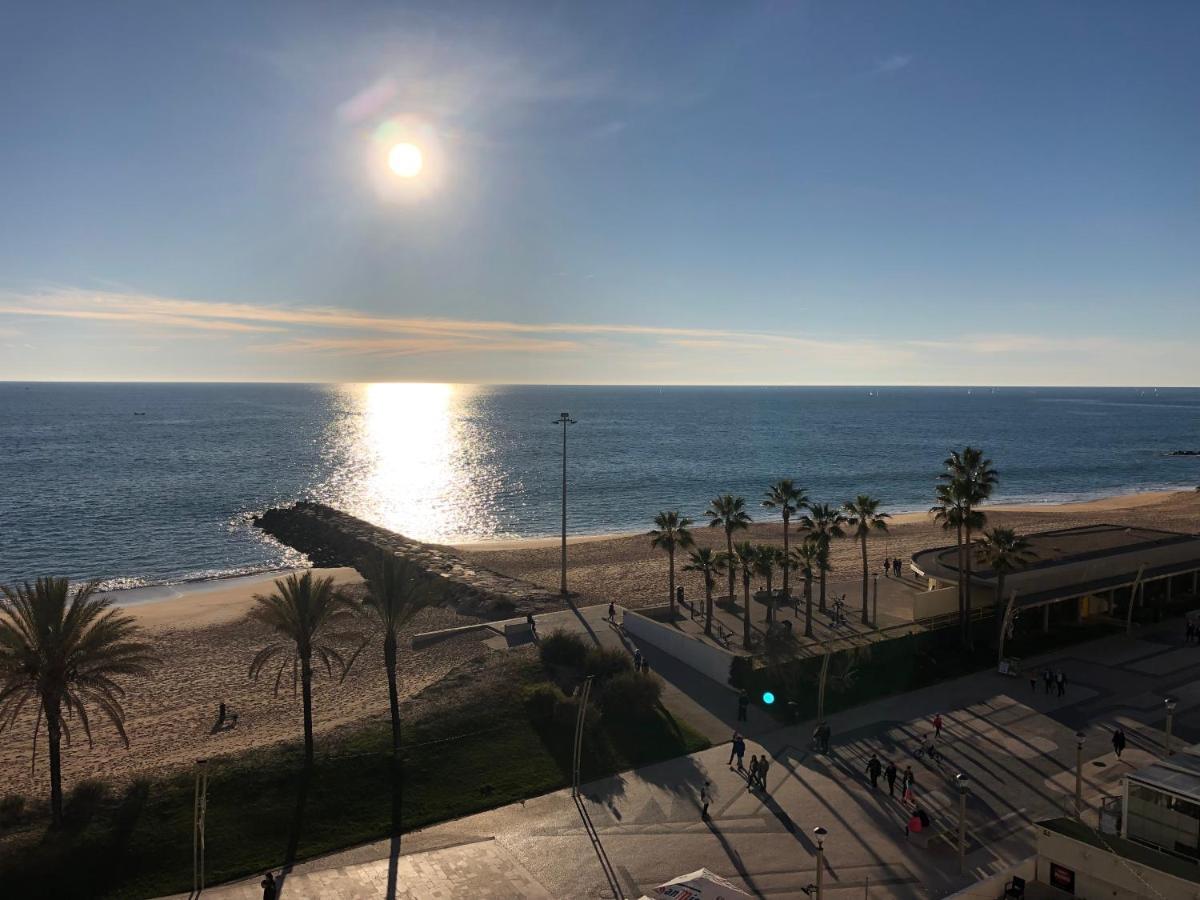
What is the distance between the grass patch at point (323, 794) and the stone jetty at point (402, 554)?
13.6 m

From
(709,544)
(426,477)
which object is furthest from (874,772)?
(426,477)

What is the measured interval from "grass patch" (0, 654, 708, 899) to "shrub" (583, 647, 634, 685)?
2.60m

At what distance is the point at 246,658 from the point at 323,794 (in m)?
18.8

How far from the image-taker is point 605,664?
98.5ft

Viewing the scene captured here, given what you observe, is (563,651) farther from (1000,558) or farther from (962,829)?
(1000,558)

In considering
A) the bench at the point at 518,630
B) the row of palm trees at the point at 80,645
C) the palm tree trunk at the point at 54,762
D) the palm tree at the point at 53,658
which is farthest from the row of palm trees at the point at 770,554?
the palm tree trunk at the point at 54,762

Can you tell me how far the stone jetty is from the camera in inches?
1732

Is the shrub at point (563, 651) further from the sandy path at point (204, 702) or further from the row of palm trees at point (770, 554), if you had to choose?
the row of palm trees at point (770, 554)

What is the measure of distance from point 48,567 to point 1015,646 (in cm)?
6549

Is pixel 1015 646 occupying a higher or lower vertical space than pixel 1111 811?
lower

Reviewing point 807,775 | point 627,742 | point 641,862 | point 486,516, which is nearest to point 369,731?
point 627,742

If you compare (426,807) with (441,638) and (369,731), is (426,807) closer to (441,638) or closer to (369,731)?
(369,731)

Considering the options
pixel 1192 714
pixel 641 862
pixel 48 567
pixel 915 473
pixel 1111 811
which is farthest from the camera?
pixel 915 473

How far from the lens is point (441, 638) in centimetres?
3862
